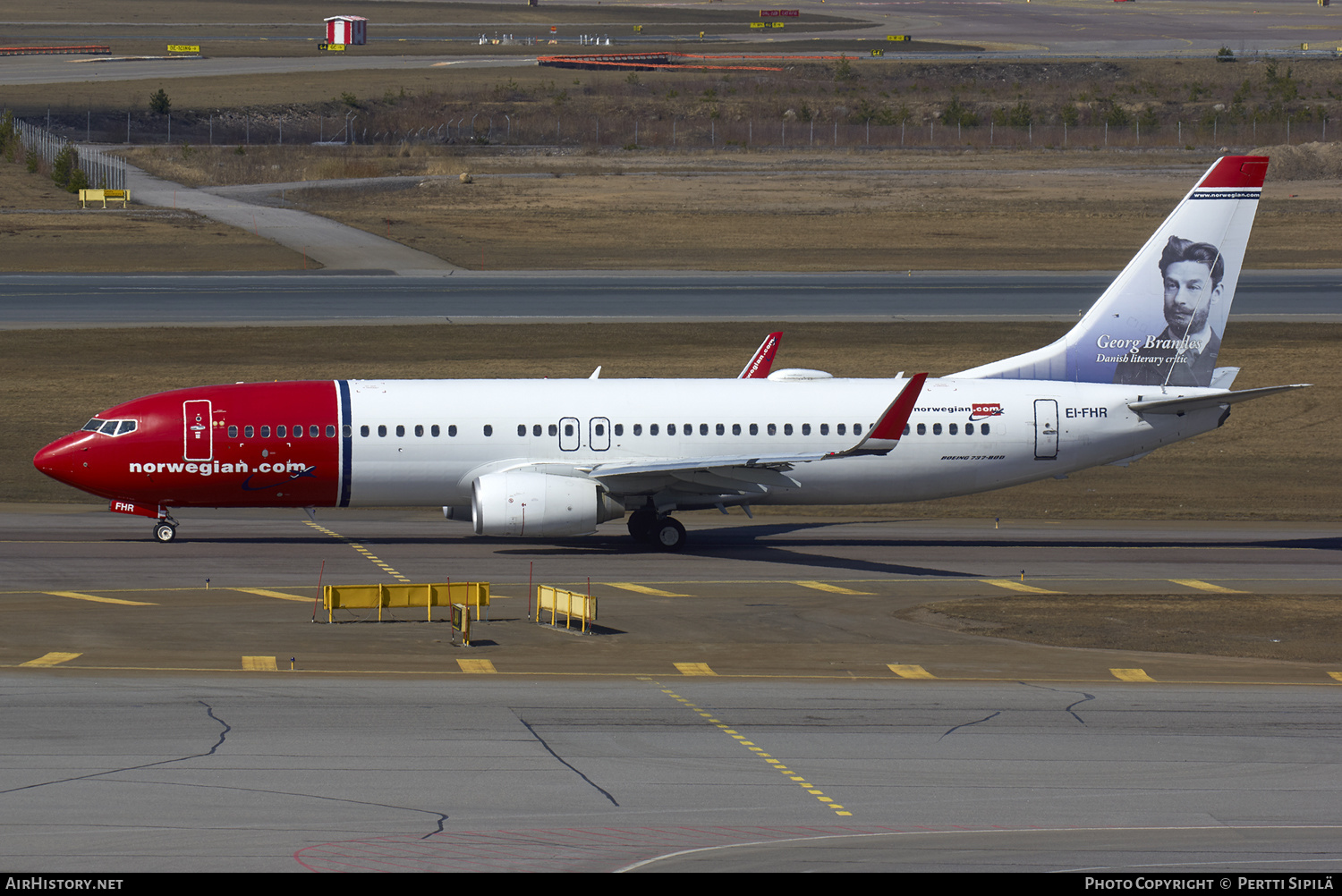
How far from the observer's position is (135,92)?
16612 cm

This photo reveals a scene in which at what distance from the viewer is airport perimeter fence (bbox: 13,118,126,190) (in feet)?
402

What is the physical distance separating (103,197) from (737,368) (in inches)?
2493

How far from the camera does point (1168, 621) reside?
35375 mm

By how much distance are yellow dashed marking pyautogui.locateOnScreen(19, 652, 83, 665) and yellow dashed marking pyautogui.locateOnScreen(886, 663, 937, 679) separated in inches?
623

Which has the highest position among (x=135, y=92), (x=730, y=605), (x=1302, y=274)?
(x=135, y=92)

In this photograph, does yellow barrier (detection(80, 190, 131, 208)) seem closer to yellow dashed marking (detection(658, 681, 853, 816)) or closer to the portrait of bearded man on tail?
the portrait of bearded man on tail

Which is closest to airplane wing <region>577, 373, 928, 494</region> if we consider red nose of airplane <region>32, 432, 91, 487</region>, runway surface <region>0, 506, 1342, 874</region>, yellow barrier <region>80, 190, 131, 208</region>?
runway surface <region>0, 506, 1342, 874</region>

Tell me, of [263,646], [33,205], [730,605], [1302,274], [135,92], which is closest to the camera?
[263,646]

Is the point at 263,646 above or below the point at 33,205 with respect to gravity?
below

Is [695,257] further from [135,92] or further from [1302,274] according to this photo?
[135,92]

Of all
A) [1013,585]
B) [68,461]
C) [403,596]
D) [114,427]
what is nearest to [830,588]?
[1013,585]

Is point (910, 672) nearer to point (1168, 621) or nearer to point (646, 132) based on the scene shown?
point (1168, 621)
